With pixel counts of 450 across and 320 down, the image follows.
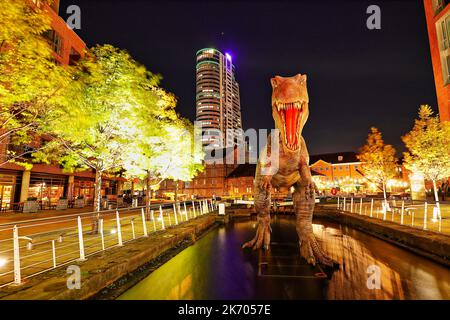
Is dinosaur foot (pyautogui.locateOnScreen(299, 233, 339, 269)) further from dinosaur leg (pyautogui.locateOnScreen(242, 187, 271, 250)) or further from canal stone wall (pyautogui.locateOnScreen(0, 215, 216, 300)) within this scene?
canal stone wall (pyautogui.locateOnScreen(0, 215, 216, 300))

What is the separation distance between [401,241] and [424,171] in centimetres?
1183

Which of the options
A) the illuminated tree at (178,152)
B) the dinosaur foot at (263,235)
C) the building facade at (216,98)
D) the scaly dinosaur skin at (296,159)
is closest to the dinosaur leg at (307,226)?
the scaly dinosaur skin at (296,159)

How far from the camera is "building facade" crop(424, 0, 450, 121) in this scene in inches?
803

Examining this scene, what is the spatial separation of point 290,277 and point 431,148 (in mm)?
17059

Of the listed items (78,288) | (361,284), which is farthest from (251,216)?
(78,288)

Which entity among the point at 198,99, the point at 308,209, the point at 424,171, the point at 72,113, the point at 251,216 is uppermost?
the point at 198,99

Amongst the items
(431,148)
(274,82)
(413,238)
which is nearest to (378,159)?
(431,148)

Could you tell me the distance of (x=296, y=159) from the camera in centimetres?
530

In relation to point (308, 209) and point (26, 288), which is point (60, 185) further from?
point (308, 209)

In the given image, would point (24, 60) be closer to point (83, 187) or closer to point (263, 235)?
point (263, 235)

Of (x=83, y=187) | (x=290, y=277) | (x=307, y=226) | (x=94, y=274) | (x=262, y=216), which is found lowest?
(x=290, y=277)
